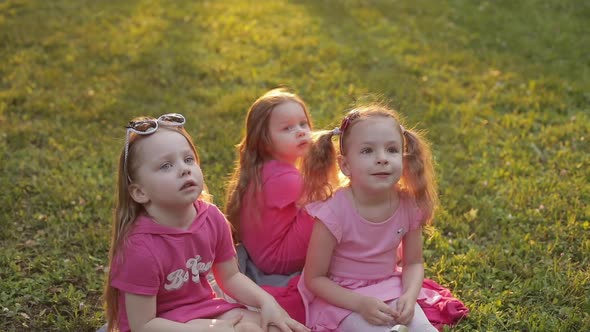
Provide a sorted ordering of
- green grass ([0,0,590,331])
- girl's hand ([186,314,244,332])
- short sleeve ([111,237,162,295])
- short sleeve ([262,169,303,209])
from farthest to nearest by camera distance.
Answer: green grass ([0,0,590,331]) < short sleeve ([262,169,303,209]) < girl's hand ([186,314,244,332]) < short sleeve ([111,237,162,295])

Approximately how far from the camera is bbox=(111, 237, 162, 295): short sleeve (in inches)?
104

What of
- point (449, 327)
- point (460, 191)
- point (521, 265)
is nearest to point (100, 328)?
point (449, 327)

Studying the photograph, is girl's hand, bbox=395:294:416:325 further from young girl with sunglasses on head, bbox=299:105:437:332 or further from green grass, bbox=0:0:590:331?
green grass, bbox=0:0:590:331

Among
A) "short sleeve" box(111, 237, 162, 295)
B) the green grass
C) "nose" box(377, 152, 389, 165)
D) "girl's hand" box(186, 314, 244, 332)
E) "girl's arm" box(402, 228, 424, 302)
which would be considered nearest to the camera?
"short sleeve" box(111, 237, 162, 295)

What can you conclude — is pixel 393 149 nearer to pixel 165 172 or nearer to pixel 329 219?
pixel 329 219

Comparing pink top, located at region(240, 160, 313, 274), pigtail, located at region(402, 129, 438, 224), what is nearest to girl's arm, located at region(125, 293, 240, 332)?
pink top, located at region(240, 160, 313, 274)

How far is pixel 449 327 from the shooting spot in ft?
10.5

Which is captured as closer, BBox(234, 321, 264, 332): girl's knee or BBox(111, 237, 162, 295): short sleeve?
BBox(111, 237, 162, 295): short sleeve

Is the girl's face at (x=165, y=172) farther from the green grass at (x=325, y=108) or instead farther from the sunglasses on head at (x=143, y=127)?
the green grass at (x=325, y=108)

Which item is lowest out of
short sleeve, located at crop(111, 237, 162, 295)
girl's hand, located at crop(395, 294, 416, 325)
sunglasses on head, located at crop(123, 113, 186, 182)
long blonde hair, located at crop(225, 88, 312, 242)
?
girl's hand, located at crop(395, 294, 416, 325)

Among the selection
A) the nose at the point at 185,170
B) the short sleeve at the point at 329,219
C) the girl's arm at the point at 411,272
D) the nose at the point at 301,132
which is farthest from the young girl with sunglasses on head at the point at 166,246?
the nose at the point at 301,132

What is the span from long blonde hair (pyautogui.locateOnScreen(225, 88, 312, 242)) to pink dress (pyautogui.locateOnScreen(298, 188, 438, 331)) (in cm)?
55

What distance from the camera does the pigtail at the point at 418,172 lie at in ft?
10.1

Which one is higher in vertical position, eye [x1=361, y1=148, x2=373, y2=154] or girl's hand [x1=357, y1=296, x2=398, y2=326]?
eye [x1=361, y1=148, x2=373, y2=154]
